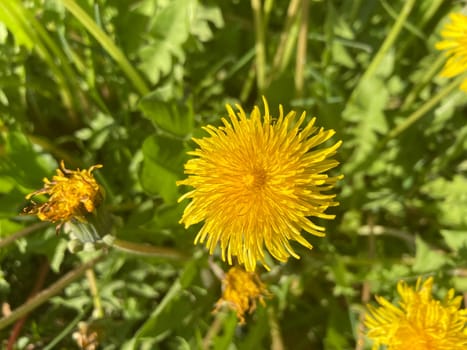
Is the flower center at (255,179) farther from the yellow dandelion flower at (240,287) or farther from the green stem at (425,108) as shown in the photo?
the green stem at (425,108)

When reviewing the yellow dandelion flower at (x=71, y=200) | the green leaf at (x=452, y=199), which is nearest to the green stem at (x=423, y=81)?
the green leaf at (x=452, y=199)

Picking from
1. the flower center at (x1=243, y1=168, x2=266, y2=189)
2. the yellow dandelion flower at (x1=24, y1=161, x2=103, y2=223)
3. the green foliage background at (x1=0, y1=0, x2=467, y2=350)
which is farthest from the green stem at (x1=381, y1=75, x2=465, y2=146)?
the yellow dandelion flower at (x1=24, y1=161, x2=103, y2=223)

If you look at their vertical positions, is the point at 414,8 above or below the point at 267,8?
above

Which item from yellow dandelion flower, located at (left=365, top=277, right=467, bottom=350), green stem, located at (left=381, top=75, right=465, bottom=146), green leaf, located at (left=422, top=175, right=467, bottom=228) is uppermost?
green stem, located at (left=381, top=75, right=465, bottom=146)

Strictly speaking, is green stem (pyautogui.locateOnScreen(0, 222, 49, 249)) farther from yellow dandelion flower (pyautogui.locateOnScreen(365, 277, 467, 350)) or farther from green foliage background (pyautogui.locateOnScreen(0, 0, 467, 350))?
yellow dandelion flower (pyautogui.locateOnScreen(365, 277, 467, 350))

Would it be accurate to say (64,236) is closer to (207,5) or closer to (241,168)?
(241,168)

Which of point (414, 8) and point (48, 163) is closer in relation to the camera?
point (48, 163)

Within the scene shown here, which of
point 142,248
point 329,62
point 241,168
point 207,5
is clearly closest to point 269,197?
point 241,168

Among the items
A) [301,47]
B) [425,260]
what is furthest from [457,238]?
[301,47]
